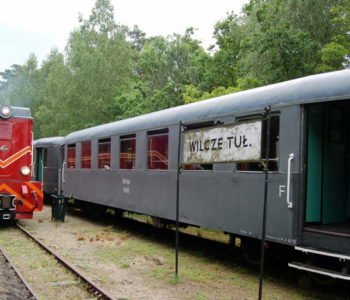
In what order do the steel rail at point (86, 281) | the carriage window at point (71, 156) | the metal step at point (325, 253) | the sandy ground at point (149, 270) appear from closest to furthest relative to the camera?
the metal step at point (325, 253) → the steel rail at point (86, 281) → the sandy ground at point (149, 270) → the carriage window at point (71, 156)

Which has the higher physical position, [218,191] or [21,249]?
[218,191]

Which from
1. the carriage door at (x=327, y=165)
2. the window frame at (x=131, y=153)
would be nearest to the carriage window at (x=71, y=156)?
the window frame at (x=131, y=153)

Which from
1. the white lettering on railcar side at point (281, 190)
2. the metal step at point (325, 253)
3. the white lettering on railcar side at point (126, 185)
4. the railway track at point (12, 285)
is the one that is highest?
the white lettering on railcar side at point (281, 190)

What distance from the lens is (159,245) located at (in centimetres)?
1068

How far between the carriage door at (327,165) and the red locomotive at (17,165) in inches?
324

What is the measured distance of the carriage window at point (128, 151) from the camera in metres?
11.3

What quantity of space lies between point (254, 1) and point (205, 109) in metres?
20.3

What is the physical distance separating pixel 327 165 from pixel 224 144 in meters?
1.48

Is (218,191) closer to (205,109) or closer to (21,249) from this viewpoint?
(205,109)

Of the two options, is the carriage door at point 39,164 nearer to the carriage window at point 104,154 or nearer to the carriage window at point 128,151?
the carriage window at point 104,154

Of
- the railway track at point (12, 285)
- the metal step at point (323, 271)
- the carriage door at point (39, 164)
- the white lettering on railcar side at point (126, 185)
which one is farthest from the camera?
the carriage door at point (39, 164)

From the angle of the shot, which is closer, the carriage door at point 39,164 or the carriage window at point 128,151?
the carriage window at point 128,151

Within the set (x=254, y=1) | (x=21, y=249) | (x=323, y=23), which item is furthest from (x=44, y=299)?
(x=254, y=1)

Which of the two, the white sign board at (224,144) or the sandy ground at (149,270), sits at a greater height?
the white sign board at (224,144)
